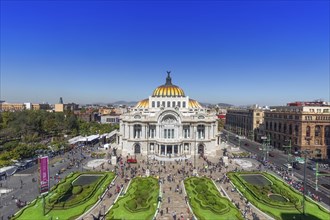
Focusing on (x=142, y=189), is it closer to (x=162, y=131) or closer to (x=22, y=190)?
(x=22, y=190)

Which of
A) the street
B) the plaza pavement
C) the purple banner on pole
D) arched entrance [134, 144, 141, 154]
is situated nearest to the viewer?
the purple banner on pole

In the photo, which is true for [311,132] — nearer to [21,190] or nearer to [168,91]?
[168,91]

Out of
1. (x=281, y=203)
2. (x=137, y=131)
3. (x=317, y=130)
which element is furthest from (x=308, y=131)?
(x=137, y=131)

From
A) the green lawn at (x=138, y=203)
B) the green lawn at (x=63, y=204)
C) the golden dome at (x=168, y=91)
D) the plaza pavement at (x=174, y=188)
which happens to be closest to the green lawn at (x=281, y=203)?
the plaza pavement at (x=174, y=188)

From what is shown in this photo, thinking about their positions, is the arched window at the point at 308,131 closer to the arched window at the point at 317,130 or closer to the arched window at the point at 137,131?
the arched window at the point at 317,130

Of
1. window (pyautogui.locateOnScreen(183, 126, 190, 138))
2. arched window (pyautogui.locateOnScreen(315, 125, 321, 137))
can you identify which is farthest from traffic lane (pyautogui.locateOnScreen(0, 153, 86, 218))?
arched window (pyautogui.locateOnScreen(315, 125, 321, 137))

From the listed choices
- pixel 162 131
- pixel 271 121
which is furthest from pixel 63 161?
pixel 271 121

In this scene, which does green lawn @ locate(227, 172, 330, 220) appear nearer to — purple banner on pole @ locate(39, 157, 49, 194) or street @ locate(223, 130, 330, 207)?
street @ locate(223, 130, 330, 207)
